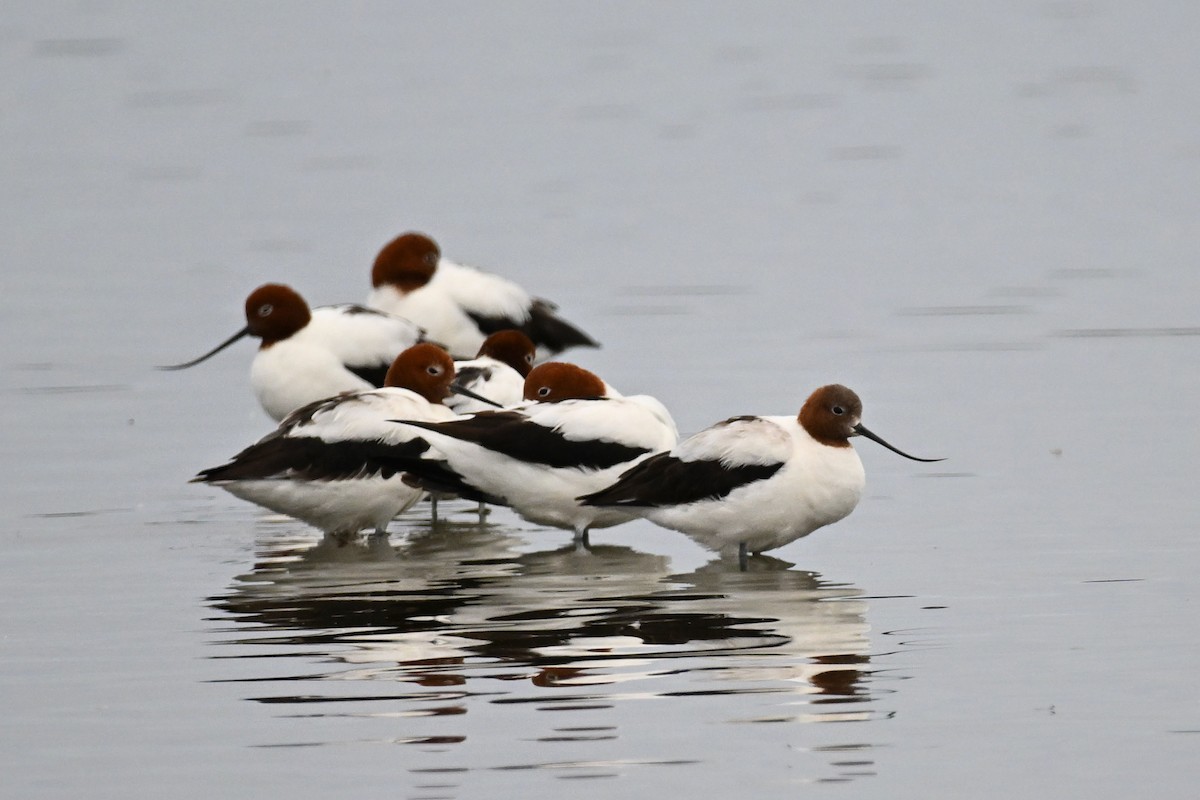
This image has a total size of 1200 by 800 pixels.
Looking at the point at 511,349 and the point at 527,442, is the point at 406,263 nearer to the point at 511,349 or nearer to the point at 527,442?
the point at 511,349

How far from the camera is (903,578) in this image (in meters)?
10.2

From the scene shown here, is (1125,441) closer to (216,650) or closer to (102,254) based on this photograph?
(216,650)

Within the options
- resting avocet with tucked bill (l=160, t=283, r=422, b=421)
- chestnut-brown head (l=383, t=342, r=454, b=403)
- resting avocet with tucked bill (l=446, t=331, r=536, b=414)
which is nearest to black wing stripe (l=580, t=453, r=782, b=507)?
chestnut-brown head (l=383, t=342, r=454, b=403)

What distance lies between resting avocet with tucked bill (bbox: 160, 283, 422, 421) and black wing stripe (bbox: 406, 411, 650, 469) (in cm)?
291

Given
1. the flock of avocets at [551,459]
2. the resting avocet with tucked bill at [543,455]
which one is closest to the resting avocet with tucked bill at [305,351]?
the flock of avocets at [551,459]

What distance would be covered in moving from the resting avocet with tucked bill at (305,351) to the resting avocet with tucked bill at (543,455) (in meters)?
2.77

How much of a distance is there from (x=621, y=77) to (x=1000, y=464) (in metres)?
16.4

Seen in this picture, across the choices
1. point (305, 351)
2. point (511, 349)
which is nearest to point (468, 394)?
point (511, 349)

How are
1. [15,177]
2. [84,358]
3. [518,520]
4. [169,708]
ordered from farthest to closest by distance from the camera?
[15,177], [84,358], [518,520], [169,708]

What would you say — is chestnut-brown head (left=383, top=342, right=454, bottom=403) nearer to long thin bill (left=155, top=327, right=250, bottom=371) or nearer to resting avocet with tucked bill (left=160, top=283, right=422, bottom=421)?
resting avocet with tucked bill (left=160, top=283, right=422, bottom=421)

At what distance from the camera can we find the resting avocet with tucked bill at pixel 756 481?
33.9 ft

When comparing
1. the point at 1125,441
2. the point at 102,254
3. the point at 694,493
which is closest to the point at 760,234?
the point at 102,254

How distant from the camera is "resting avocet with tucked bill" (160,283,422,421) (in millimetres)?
13859

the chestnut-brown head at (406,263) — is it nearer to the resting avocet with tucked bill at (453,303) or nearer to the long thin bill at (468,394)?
the resting avocet with tucked bill at (453,303)
